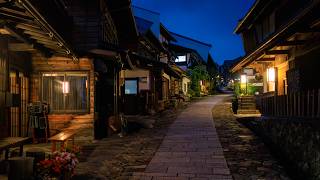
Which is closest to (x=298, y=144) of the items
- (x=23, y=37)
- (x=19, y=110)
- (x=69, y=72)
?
(x=23, y=37)

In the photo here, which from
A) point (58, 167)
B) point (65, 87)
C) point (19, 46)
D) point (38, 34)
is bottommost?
point (58, 167)

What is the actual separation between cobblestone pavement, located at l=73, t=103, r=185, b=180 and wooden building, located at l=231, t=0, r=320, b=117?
489 cm

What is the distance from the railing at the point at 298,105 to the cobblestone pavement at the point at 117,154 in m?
4.73

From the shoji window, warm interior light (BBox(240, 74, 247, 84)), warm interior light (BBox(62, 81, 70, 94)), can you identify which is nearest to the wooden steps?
warm interior light (BBox(240, 74, 247, 84))

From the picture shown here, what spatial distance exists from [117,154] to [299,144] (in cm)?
552

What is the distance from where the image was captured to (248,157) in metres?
10.4

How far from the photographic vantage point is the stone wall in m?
8.16

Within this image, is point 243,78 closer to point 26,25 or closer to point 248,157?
point 248,157

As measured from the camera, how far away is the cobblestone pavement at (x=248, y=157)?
853 cm

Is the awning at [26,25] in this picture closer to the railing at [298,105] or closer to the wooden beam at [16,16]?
the wooden beam at [16,16]

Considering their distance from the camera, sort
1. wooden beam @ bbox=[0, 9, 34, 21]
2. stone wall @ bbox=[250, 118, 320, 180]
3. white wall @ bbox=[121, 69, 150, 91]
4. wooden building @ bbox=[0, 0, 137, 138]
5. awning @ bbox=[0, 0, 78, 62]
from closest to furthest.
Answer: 1. awning @ bbox=[0, 0, 78, 62]
2. wooden beam @ bbox=[0, 9, 34, 21]
3. stone wall @ bbox=[250, 118, 320, 180]
4. wooden building @ bbox=[0, 0, 137, 138]
5. white wall @ bbox=[121, 69, 150, 91]

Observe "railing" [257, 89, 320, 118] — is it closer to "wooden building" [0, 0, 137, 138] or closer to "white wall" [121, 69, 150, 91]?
"wooden building" [0, 0, 137, 138]

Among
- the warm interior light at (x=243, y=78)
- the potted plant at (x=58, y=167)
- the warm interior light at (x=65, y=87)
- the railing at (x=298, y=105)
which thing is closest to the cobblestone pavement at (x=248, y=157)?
the railing at (x=298, y=105)

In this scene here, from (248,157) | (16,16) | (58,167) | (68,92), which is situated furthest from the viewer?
(68,92)
